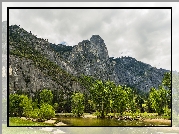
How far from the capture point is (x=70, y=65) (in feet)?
29.2

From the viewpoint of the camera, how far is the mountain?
8.83 m

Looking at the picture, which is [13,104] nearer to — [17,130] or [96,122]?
[17,130]

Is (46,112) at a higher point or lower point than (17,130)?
higher

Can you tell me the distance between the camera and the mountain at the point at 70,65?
8.83m

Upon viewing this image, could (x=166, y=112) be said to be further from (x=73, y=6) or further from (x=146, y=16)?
(x=73, y=6)

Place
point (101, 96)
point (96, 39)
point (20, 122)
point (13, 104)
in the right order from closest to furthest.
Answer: point (13, 104) < point (20, 122) < point (96, 39) < point (101, 96)

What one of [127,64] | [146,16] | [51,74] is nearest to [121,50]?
[127,64]

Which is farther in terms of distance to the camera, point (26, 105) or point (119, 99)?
point (119, 99)

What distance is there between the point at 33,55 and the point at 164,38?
2759 millimetres

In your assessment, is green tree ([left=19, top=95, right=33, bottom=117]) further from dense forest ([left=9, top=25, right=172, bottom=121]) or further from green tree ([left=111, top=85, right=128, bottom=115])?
green tree ([left=111, top=85, right=128, bottom=115])

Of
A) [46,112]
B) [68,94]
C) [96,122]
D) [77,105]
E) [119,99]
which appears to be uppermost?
[68,94]

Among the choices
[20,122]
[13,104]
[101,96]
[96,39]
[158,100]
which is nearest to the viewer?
[13,104]

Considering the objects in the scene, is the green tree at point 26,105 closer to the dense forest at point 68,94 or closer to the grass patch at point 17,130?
the dense forest at point 68,94

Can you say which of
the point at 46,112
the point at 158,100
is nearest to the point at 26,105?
the point at 46,112
